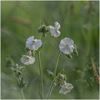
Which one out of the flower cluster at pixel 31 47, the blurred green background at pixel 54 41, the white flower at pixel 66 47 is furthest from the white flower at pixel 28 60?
the blurred green background at pixel 54 41

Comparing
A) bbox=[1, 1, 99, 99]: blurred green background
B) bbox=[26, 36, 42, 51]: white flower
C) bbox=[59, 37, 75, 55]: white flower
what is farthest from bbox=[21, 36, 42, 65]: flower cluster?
bbox=[1, 1, 99, 99]: blurred green background

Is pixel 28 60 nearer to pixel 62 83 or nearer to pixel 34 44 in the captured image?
pixel 34 44

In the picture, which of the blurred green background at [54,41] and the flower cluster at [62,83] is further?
the blurred green background at [54,41]

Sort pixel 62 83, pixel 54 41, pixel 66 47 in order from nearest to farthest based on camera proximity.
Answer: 1. pixel 66 47
2. pixel 62 83
3. pixel 54 41

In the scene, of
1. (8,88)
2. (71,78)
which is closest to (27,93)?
(8,88)

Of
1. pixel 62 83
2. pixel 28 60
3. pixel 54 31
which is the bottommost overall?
pixel 62 83

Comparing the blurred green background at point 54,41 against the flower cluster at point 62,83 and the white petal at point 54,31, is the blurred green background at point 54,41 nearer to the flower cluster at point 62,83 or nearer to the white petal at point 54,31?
the flower cluster at point 62,83

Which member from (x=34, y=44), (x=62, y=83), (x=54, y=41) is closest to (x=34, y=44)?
(x=34, y=44)

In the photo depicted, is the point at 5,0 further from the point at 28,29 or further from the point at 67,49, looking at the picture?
the point at 67,49

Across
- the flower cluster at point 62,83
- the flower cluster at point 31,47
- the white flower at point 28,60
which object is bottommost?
the flower cluster at point 62,83
